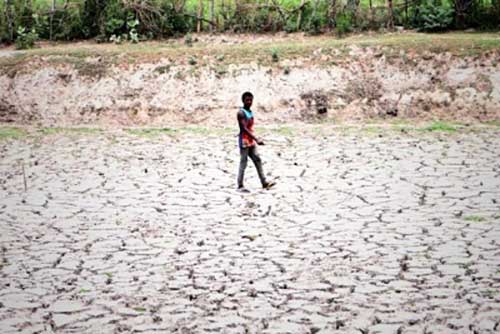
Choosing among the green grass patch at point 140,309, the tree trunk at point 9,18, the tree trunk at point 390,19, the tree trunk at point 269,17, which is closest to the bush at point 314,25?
the tree trunk at point 269,17

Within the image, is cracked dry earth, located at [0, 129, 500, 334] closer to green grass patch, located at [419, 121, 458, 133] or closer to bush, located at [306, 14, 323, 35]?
green grass patch, located at [419, 121, 458, 133]

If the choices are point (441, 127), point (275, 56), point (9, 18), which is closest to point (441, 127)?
point (441, 127)

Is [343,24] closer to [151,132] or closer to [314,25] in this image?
[314,25]

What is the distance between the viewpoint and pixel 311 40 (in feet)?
64.2

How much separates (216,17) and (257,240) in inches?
479

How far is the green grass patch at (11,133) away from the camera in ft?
52.4

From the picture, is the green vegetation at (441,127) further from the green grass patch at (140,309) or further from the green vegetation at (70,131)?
the green grass patch at (140,309)

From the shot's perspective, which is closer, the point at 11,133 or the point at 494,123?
the point at 494,123

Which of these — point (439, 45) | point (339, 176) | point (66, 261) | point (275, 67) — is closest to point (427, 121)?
point (439, 45)

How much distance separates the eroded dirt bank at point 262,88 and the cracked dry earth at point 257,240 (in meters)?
2.64

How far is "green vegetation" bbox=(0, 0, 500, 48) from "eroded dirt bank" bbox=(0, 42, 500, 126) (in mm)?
2011

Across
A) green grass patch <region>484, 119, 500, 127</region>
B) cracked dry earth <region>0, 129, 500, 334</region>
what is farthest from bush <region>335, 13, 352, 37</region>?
cracked dry earth <region>0, 129, 500, 334</region>

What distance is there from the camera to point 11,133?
53.5ft

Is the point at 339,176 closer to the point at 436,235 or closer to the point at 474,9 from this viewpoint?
the point at 436,235
